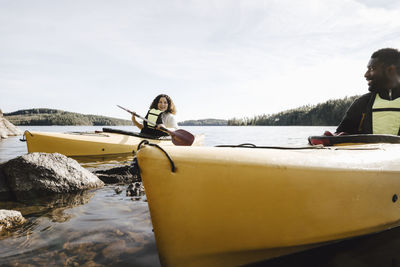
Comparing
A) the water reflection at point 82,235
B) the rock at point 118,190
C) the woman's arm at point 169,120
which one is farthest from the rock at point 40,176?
the woman's arm at point 169,120

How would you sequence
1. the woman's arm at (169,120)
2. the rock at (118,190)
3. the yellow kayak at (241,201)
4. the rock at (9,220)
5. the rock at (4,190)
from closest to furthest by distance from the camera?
1. the yellow kayak at (241,201)
2. the rock at (9,220)
3. the rock at (4,190)
4. the rock at (118,190)
5. the woman's arm at (169,120)

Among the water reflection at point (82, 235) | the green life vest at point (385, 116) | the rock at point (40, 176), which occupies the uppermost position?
the green life vest at point (385, 116)

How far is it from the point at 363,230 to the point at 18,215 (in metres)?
3.39

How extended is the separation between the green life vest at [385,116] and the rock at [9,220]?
4.32 m

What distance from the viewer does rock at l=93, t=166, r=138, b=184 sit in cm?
496

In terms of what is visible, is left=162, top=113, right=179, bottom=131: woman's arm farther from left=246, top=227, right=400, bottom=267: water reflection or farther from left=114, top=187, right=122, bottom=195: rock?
left=246, top=227, right=400, bottom=267: water reflection

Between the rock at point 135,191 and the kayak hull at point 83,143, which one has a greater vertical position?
the kayak hull at point 83,143

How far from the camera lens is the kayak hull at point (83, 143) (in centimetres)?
738

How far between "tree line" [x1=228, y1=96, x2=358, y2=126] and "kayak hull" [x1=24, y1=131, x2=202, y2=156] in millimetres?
43981

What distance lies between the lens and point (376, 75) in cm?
329

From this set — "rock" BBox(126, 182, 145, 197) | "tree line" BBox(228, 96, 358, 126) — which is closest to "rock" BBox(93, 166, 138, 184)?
"rock" BBox(126, 182, 145, 197)

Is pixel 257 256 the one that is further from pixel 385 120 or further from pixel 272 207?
pixel 385 120

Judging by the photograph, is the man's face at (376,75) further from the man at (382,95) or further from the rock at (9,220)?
the rock at (9,220)

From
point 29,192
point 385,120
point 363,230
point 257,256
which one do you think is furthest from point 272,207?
point 29,192
